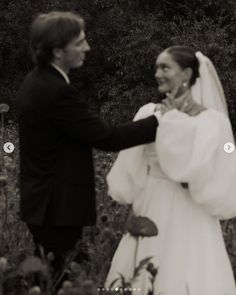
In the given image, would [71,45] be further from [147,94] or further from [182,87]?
[147,94]

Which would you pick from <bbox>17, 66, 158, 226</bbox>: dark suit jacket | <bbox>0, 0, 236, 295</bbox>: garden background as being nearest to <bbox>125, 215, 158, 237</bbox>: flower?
<bbox>17, 66, 158, 226</bbox>: dark suit jacket

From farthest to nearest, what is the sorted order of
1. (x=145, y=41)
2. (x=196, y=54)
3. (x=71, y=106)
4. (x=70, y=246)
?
(x=145, y=41)
(x=196, y=54)
(x=70, y=246)
(x=71, y=106)

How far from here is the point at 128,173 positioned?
4246mm

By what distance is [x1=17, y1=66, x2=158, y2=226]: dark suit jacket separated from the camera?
3.74m

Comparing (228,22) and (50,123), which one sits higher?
(228,22)

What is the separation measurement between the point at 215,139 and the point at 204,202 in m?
0.32

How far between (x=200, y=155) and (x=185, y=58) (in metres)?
0.50

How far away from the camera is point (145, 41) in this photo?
20.0 metres

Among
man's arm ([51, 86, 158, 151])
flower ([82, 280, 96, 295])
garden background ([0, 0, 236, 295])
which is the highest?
garden background ([0, 0, 236, 295])

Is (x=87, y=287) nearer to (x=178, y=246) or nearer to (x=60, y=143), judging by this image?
(x=60, y=143)

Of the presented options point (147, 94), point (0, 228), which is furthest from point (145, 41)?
point (0, 228)

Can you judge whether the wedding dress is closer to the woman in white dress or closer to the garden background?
the woman in white dress

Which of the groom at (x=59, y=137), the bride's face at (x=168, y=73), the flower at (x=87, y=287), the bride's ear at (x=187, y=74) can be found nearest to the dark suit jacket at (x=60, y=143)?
the groom at (x=59, y=137)

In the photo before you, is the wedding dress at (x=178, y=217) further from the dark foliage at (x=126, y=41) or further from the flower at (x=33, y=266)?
the dark foliage at (x=126, y=41)
